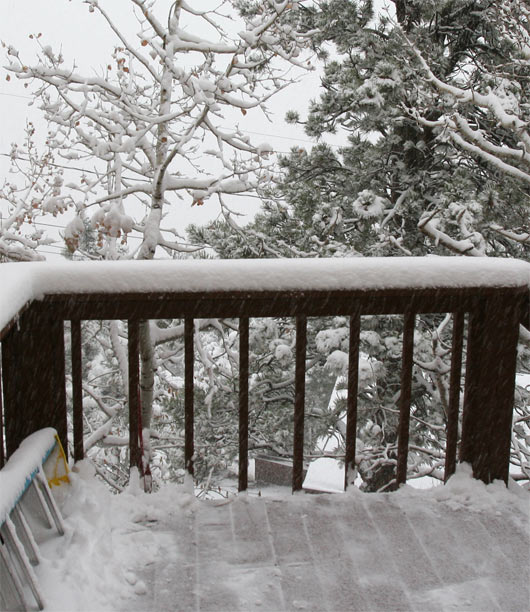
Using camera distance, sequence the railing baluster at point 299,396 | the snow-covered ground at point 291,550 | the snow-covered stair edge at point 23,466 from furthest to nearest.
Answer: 1. the railing baluster at point 299,396
2. the snow-covered ground at point 291,550
3. the snow-covered stair edge at point 23,466

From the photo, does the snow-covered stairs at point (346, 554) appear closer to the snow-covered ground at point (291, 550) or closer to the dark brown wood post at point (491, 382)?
the snow-covered ground at point (291, 550)

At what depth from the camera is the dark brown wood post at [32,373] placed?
2.33 metres

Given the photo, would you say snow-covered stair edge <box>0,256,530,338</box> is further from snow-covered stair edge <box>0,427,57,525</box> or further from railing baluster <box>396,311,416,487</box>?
snow-covered stair edge <box>0,427,57,525</box>

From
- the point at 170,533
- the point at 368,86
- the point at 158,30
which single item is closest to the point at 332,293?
the point at 170,533

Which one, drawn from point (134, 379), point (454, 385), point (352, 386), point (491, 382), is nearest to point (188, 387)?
point (134, 379)

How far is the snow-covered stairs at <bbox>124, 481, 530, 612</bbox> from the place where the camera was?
197 centimetres

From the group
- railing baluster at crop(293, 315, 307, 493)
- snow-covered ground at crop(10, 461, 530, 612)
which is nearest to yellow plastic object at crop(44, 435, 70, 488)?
snow-covered ground at crop(10, 461, 530, 612)

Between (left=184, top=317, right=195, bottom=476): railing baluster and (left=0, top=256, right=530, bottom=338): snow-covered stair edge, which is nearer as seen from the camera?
(left=0, top=256, right=530, bottom=338): snow-covered stair edge

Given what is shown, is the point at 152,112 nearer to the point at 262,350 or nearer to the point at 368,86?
the point at 368,86

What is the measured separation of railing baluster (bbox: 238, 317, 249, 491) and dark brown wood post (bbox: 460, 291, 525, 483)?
0.92 meters

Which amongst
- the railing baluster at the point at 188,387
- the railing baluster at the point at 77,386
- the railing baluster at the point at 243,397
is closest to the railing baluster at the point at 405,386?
the railing baluster at the point at 243,397

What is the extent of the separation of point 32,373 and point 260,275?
36.2 inches

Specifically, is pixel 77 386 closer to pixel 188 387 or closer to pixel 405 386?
pixel 188 387

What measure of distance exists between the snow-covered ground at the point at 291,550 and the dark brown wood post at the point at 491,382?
Answer: 11 centimetres
